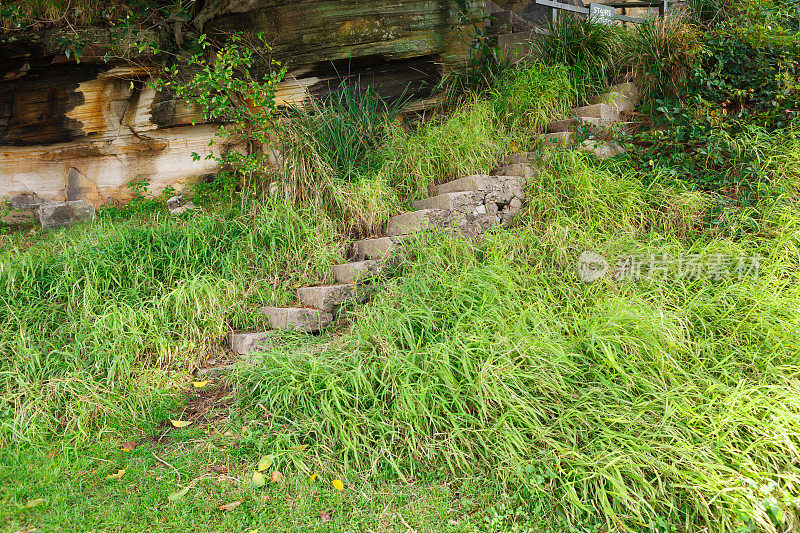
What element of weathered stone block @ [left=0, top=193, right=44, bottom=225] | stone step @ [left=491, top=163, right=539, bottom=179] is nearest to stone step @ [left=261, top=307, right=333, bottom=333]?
stone step @ [left=491, top=163, right=539, bottom=179]

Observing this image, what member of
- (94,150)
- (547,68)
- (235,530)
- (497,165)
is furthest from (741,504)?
(94,150)

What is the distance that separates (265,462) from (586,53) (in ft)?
16.2

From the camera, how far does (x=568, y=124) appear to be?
4742mm

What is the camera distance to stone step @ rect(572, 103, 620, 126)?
4.70 meters

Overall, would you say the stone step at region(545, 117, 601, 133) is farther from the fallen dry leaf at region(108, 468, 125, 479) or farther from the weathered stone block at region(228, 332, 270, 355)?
the fallen dry leaf at region(108, 468, 125, 479)

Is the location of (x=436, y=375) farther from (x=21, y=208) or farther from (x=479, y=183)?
(x=21, y=208)

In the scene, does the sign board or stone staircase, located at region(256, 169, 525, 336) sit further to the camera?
the sign board

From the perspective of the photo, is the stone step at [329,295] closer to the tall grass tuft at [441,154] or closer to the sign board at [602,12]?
the tall grass tuft at [441,154]

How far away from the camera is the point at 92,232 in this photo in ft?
15.0

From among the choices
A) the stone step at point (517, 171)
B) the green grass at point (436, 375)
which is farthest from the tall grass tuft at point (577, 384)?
the stone step at point (517, 171)

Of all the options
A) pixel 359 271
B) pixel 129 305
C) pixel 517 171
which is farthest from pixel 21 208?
pixel 517 171

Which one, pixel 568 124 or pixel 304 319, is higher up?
pixel 568 124

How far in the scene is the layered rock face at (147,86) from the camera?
555 centimetres

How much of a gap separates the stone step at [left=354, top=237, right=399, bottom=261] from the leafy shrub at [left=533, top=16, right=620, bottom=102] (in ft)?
8.82
